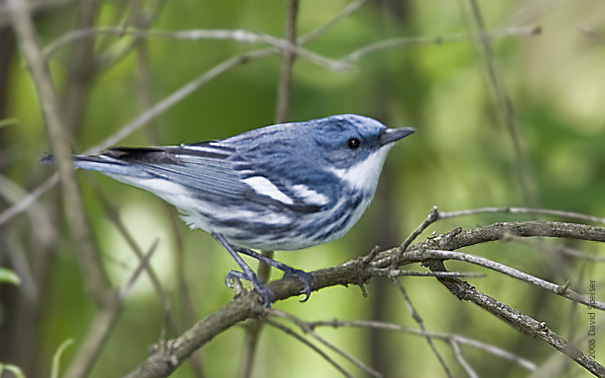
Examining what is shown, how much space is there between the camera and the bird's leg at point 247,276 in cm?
224

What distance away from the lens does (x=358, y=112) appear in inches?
185

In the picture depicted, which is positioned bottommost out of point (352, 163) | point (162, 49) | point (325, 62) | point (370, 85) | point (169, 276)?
point (169, 276)

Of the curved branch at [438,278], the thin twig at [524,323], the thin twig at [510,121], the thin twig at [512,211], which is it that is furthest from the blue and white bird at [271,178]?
the thin twig at [524,323]

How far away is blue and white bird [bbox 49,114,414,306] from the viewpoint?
9.23 ft

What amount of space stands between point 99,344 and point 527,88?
3456mm

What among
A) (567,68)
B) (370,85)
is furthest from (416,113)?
(567,68)

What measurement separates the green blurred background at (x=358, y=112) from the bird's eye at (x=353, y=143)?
2.41ft

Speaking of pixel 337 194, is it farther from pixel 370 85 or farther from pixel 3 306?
pixel 3 306

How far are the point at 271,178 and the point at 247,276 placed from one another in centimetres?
45

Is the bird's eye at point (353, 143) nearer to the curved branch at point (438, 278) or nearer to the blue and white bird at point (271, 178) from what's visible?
the blue and white bird at point (271, 178)

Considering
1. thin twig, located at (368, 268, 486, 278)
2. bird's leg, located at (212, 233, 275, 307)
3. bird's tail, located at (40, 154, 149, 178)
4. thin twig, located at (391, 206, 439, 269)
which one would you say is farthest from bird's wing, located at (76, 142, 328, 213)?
thin twig, located at (391, 206, 439, 269)

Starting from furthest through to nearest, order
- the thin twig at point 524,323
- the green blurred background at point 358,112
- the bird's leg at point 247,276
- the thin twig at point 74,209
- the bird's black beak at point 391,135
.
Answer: the green blurred background at point 358,112 → the bird's black beak at point 391,135 → the bird's leg at point 247,276 → the thin twig at point 74,209 → the thin twig at point 524,323

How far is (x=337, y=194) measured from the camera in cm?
291

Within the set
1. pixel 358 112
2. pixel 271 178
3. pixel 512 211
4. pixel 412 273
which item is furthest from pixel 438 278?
pixel 358 112
